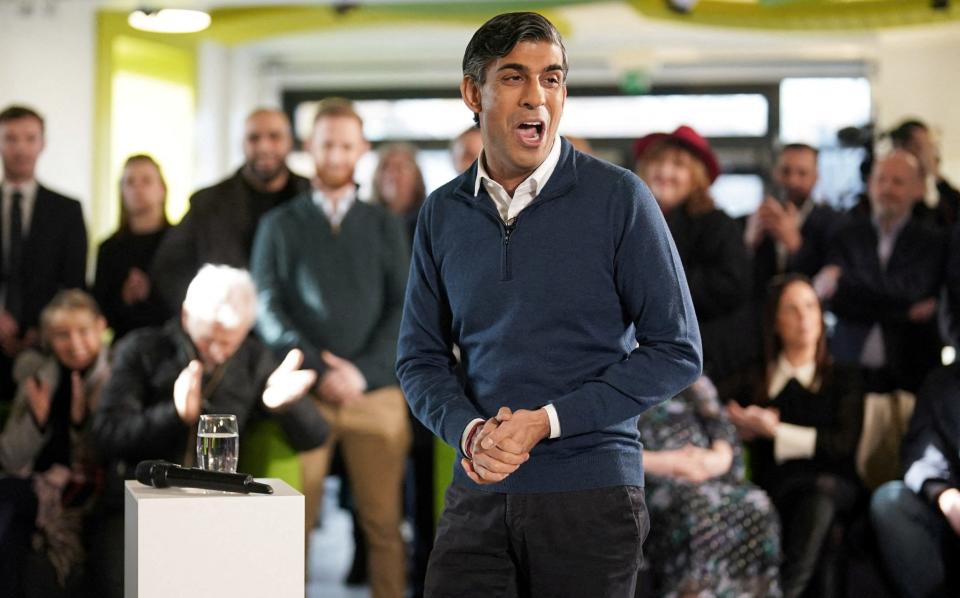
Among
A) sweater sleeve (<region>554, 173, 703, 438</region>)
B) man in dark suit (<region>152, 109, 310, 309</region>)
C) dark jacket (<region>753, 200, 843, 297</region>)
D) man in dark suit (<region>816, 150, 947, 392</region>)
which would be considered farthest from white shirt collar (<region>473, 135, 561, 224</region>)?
dark jacket (<region>753, 200, 843, 297</region>)

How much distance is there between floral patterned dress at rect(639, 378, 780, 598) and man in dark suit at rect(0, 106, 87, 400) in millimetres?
2552

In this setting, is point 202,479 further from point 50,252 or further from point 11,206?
point 11,206

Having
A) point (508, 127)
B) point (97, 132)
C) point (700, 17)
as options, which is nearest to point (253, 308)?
point (508, 127)

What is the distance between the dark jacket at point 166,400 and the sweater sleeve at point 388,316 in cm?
33

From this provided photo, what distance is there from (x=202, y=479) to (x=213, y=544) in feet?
0.38

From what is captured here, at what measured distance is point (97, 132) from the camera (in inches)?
336

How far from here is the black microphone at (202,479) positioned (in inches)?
91.9

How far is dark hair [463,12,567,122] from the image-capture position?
6.85ft

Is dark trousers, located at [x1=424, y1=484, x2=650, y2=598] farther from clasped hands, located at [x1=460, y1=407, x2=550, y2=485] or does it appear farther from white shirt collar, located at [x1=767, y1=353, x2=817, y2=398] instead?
white shirt collar, located at [x1=767, y1=353, x2=817, y2=398]

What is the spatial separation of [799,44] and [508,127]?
8.83 meters

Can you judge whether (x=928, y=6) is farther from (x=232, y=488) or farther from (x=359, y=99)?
(x=232, y=488)

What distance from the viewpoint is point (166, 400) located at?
402cm

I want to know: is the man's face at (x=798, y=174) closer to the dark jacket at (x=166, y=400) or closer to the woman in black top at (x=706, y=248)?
the woman in black top at (x=706, y=248)

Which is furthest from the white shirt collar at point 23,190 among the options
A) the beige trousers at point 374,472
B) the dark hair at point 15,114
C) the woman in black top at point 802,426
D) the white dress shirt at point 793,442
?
the white dress shirt at point 793,442
